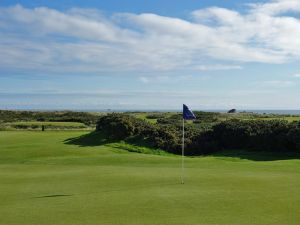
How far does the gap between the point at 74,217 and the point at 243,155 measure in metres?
24.0

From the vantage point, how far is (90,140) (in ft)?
144

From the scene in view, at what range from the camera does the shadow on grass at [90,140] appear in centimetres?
4200

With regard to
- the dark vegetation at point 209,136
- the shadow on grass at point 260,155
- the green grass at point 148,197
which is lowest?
the shadow on grass at point 260,155

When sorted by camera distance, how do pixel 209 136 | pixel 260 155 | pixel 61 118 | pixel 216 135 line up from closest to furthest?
pixel 260 155
pixel 216 135
pixel 209 136
pixel 61 118

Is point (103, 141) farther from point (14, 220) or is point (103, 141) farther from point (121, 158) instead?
point (14, 220)

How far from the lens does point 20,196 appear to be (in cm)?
1497

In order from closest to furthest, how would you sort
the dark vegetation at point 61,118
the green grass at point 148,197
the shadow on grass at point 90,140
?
the green grass at point 148,197
the shadow on grass at point 90,140
the dark vegetation at point 61,118

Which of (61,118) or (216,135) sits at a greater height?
(61,118)

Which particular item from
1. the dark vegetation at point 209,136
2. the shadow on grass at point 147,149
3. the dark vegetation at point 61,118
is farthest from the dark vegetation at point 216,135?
the dark vegetation at point 61,118

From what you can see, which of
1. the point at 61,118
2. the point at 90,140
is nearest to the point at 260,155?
the point at 90,140

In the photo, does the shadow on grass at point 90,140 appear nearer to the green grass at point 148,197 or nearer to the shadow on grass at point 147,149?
the shadow on grass at point 147,149

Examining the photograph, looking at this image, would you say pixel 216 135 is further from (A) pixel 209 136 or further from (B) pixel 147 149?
(B) pixel 147 149

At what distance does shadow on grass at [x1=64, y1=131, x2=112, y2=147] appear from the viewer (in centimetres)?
4200

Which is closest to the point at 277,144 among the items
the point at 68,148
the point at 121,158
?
the point at 121,158
